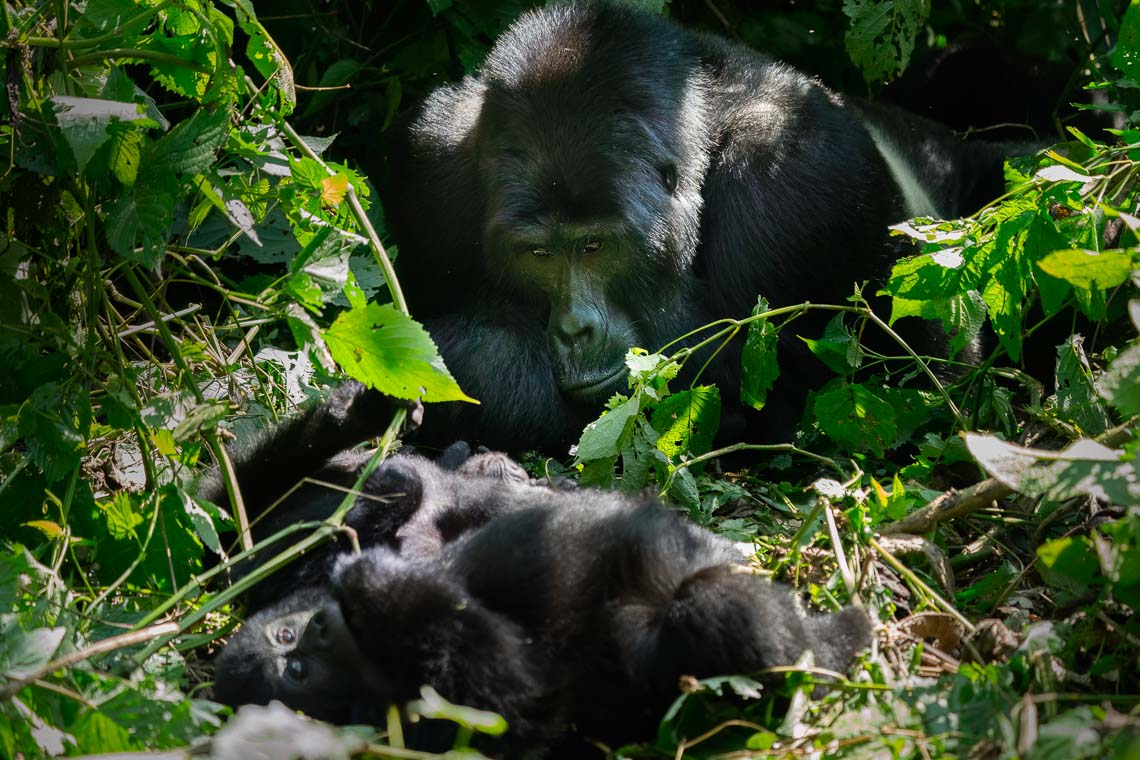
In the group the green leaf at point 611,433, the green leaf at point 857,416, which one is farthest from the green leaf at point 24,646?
the green leaf at point 857,416

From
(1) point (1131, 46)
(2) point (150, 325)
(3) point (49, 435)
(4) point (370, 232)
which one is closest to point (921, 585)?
(4) point (370, 232)

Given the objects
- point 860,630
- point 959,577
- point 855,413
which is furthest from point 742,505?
point 860,630

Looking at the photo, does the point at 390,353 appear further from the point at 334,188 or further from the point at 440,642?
the point at 440,642

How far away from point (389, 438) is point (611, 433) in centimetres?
71

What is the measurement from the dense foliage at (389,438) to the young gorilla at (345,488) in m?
0.13

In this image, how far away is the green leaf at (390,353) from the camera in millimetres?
2600

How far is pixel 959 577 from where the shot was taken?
2932mm

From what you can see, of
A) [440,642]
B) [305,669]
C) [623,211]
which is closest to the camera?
[440,642]

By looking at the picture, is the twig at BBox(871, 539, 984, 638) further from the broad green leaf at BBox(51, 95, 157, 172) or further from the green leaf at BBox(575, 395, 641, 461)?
the broad green leaf at BBox(51, 95, 157, 172)

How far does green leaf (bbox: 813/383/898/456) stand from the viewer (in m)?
3.43

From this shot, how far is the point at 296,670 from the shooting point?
2244mm

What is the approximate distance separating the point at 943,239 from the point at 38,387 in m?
2.22

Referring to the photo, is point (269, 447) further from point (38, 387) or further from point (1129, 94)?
point (1129, 94)

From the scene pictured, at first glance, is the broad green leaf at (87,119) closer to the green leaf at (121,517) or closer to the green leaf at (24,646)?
the green leaf at (121,517)
